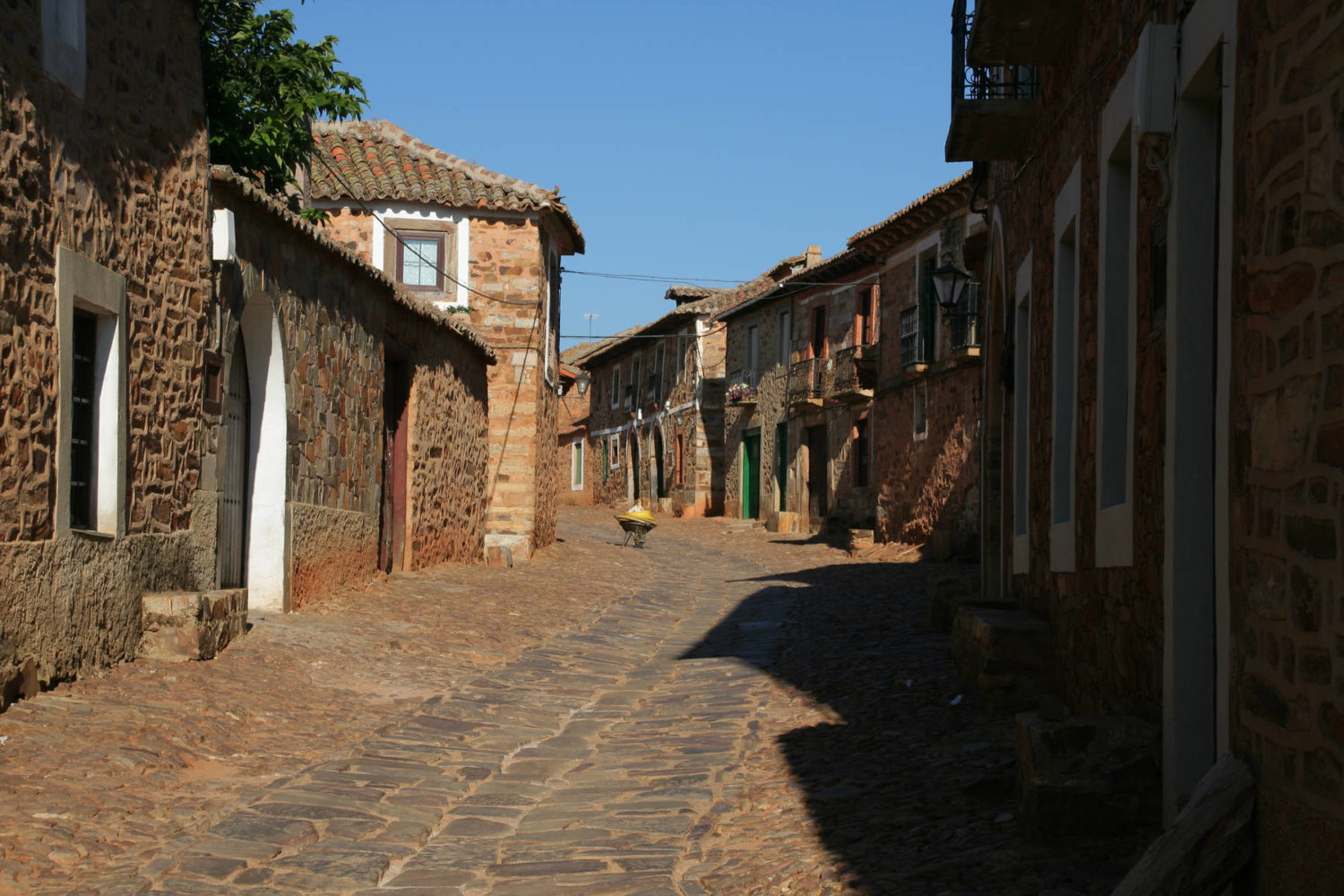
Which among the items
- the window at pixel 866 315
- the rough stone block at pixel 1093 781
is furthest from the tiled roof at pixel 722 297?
the rough stone block at pixel 1093 781

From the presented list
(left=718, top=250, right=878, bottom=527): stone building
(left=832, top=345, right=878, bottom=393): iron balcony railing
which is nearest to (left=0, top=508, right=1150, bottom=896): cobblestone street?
(left=832, top=345, right=878, bottom=393): iron balcony railing

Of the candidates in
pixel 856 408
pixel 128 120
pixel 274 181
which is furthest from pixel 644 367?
pixel 128 120

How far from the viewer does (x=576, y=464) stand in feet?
166

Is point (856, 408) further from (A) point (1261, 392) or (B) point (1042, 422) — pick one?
(A) point (1261, 392)

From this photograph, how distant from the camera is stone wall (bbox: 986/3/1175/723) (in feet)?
17.1

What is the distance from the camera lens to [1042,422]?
7977 millimetres

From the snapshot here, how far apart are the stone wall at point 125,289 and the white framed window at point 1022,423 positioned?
17.5 ft

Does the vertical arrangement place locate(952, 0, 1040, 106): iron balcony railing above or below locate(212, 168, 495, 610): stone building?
above

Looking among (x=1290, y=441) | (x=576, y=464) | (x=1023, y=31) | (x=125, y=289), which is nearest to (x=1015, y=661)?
(x=1023, y=31)

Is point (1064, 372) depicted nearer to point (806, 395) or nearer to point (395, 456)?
point (395, 456)

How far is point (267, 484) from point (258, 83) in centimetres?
397

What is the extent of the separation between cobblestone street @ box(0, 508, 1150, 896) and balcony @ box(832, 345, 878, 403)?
15.3m

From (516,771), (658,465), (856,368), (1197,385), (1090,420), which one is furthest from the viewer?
(658,465)

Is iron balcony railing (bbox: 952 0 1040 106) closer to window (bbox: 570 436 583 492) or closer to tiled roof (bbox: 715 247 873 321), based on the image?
tiled roof (bbox: 715 247 873 321)
